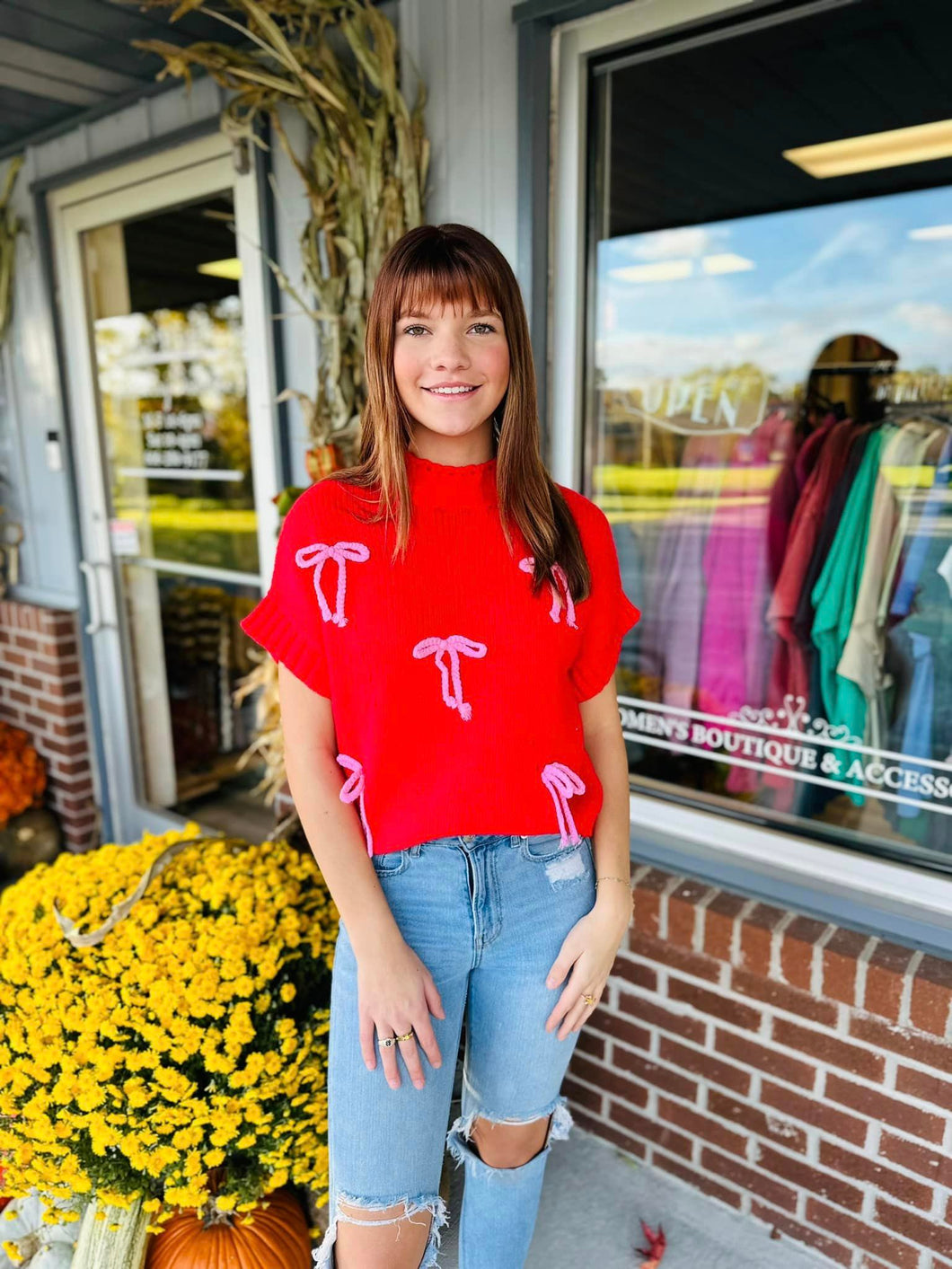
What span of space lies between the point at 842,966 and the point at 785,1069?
29 centimetres

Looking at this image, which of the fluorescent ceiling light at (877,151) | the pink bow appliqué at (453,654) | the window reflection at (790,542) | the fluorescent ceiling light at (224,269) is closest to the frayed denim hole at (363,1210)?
the pink bow appliqué at (453,654)

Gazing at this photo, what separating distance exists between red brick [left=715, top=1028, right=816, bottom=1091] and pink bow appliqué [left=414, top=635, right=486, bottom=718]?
3.80 feet

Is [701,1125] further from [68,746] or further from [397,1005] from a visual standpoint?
[68,746]

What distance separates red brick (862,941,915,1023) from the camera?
1616 mm

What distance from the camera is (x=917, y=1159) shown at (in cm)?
165

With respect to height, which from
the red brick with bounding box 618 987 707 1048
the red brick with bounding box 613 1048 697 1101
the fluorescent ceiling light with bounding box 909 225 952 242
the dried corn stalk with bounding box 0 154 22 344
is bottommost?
the red brick with bounding box 613 1048 697 1101

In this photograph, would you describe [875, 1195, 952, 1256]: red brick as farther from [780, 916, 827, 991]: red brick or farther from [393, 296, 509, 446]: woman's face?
[393, 296, 509, 446]: woman's face

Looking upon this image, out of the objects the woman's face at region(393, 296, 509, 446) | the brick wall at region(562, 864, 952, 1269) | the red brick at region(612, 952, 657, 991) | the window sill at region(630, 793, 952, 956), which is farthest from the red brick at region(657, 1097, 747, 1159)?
the woman's face at region(393, 296, 509, 446)

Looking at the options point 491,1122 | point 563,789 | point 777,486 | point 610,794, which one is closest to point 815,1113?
point 491,1122

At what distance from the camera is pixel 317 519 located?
3.73 ft

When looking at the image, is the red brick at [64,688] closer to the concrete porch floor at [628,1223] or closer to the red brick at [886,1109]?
the concrete porch floor at [628,1223]

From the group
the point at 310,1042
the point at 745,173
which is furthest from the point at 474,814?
the point at 745,173

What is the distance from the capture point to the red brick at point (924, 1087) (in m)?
1.59

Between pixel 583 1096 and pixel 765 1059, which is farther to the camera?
pixel 583 1096
